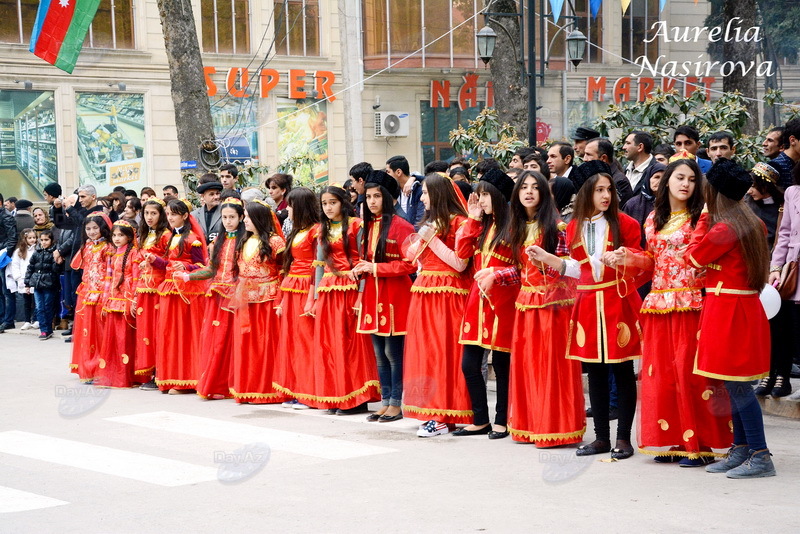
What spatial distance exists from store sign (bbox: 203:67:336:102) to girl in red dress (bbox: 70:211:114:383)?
52.2 feet

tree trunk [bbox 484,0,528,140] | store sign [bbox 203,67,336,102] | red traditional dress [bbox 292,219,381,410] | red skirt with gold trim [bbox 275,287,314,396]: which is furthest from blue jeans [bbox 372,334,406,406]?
store sign [bbox 203,67,336,102]

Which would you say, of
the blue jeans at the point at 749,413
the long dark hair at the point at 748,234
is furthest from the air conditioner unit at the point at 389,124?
the blue jeans at the point at 749,413

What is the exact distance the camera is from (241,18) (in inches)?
1110

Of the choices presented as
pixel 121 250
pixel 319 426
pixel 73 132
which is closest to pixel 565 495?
pixel 319 426

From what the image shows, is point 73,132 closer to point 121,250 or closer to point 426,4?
point 426,4

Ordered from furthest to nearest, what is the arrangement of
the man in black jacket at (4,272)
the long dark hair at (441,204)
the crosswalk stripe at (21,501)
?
the man in black jacket at (4,272) < the long dark hair at (441,204) < the crosswalk stripe at (21,501)

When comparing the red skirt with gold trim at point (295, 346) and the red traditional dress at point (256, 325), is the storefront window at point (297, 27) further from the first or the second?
the red skirt with gold trim at point (295, 346)

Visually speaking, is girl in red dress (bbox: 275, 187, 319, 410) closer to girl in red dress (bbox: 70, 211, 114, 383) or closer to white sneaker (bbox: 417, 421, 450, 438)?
white sneaker (bbox: 417, 421, 450, 438)

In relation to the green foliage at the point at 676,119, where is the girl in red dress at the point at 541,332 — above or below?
below

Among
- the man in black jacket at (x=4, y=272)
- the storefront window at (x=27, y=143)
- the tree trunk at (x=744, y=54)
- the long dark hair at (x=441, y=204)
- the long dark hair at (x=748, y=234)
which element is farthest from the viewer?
the storefront window at (x=27, y=143)

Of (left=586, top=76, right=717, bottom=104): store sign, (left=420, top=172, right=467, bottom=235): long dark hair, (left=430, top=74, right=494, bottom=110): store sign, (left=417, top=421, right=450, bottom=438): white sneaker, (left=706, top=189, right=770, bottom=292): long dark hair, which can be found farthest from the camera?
(left=586, top=76, right=717, bottom=104): store sign

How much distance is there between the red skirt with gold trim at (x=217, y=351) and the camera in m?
10.6

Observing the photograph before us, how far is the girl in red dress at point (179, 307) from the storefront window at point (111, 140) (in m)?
15.9

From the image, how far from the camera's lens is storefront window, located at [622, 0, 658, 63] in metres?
30.5
